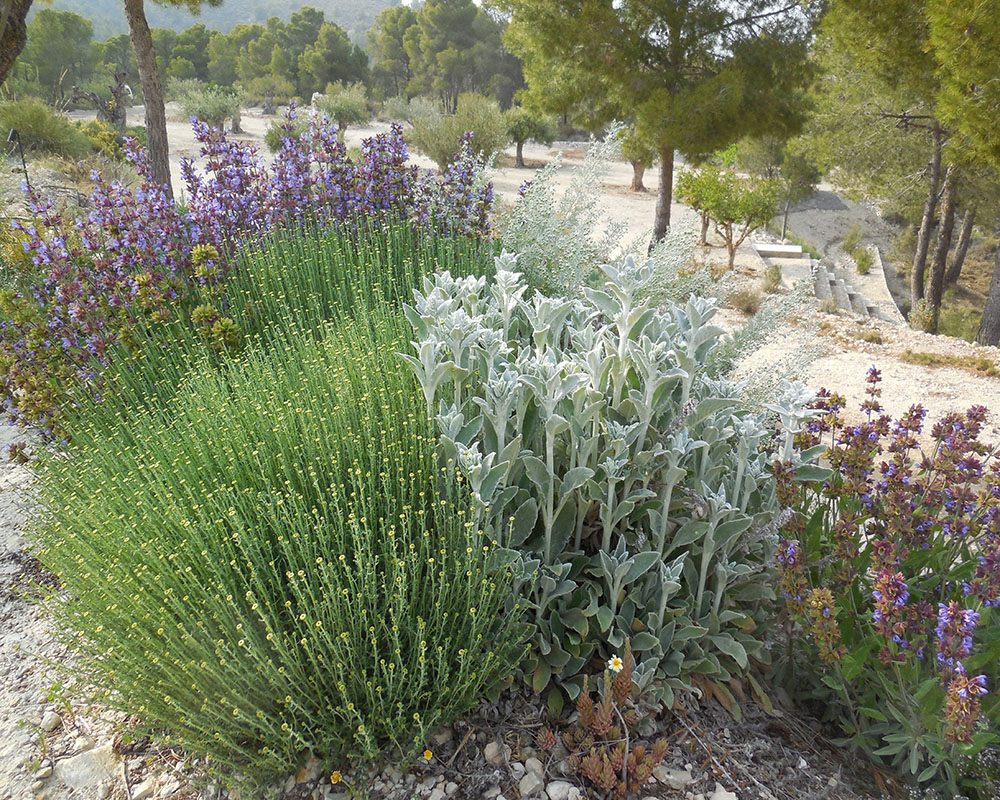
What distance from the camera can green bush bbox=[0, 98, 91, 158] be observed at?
13.8m

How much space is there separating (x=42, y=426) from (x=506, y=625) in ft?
9.78

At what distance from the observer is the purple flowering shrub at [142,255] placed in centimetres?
360

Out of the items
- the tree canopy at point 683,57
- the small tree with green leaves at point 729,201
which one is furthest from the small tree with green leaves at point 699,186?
the tree canopy at point 683,57

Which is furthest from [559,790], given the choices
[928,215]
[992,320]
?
[928,215]

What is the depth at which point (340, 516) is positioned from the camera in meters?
1.90

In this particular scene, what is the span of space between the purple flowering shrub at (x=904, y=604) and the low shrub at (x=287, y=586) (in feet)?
3.08

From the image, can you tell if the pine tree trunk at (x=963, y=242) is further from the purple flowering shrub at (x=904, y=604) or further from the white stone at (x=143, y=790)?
the white stone at (x=143, y=790)

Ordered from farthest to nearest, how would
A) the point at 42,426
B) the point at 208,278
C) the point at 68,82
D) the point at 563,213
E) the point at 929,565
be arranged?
the point at 68,82
the point at 563,213
the point at 208,278
the point at 42,426
the point at 929,565

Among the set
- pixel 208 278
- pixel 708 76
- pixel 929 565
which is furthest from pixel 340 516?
pixel 708 76

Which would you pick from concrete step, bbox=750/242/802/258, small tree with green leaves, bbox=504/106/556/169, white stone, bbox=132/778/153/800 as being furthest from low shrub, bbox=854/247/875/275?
white stone, bbox=132/778/153/800

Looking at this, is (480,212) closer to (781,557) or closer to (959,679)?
(781,557)

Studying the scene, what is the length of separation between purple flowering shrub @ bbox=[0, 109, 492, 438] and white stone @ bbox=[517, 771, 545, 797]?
252 centimetres

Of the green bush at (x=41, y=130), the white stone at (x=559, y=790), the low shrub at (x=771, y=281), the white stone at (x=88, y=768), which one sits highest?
the green bush at (x=41, y=130)

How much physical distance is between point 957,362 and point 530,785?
759 centimetres
